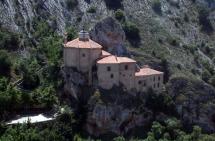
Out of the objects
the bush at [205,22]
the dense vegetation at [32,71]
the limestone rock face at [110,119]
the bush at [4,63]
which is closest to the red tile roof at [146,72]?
the limestone rock face at [110,119]

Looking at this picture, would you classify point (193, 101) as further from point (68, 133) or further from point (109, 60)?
point (68, 133)

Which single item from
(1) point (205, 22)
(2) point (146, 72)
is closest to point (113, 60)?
(2) point (146, 72)

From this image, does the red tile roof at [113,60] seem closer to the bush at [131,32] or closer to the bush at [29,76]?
the bush at [29,76]

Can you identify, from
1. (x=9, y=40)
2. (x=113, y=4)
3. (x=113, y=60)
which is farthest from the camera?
(x=113, y=4)

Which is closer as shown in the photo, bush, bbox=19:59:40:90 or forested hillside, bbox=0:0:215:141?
forested hillside, bbox=0:0:215:141

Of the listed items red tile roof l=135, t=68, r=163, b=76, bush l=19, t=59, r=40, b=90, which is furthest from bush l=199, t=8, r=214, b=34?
bush l=19, t=59, r=40, b=90

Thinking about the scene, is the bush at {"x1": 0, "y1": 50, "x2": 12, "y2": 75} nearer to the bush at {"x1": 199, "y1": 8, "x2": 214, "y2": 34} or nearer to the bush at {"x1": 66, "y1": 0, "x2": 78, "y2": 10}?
the bush at {"x1": 66, "y1": 0, "x2": 78, "y2": 10}
